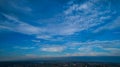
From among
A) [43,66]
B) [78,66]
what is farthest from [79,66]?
[43,66]

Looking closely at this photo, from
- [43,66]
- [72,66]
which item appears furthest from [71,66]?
[43,66]

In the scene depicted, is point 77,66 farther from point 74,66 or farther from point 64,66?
point 64,66

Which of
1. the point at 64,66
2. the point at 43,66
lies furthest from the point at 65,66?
the point at 43,66

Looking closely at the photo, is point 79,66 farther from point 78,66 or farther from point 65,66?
point 65,66

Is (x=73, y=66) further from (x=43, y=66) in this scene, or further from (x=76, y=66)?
(x=43, y=66)

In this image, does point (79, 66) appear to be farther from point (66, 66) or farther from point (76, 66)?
point (66, 66)

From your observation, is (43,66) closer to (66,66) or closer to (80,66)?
(66,66)
